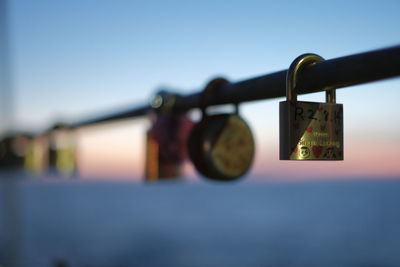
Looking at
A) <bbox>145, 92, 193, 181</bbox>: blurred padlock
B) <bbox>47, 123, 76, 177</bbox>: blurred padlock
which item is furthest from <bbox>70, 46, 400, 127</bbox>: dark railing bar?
<bbox>47, 123, 76, 177</bbox>: blurred padlock

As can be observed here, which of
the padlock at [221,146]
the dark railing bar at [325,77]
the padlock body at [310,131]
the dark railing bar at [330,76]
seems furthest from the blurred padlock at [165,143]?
the padlock body at [310,131]

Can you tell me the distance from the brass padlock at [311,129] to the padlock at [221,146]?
0.48 m

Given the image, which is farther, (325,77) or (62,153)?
(62,153)

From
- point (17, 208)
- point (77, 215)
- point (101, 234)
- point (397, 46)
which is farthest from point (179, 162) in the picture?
point (77, 215)

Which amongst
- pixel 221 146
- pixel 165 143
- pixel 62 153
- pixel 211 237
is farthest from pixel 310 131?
pixel 211 237

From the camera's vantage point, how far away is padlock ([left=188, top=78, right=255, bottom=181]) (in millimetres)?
1683

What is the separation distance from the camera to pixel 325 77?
1.03 meters

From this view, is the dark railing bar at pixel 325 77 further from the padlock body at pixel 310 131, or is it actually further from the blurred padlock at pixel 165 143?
the blurred padlock at pixel 165 143

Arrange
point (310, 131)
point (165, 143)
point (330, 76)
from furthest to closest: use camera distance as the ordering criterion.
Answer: point (165, 143)
point (310, 131)
point (330, 76)

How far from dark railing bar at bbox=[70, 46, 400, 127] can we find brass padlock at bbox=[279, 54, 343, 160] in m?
0.05

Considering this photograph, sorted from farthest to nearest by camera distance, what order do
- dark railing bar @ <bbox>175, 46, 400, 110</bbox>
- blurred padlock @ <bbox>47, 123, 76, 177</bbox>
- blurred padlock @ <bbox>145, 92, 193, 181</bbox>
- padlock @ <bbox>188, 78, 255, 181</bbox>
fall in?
1. blurred padlock @ <bbox>47, 123, 76, 177</bbox>
2. blurred padlock @ <bbox>145, 92, 193, 181</bbox>
3. padlock @ <bbox>188, 78, 255, 181</bbox>
4. dark railing bar @ <bbox>175, 46, 400, 110</bbox>

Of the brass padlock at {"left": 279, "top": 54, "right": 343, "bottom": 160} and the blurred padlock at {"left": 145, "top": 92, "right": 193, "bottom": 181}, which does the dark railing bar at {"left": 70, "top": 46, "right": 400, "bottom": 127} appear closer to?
the brass padlock at {"left": 279, "top": 54, "right": 343, "bottom": 160}

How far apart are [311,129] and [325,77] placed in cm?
22

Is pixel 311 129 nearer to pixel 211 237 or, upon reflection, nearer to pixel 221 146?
pixel 221 146
